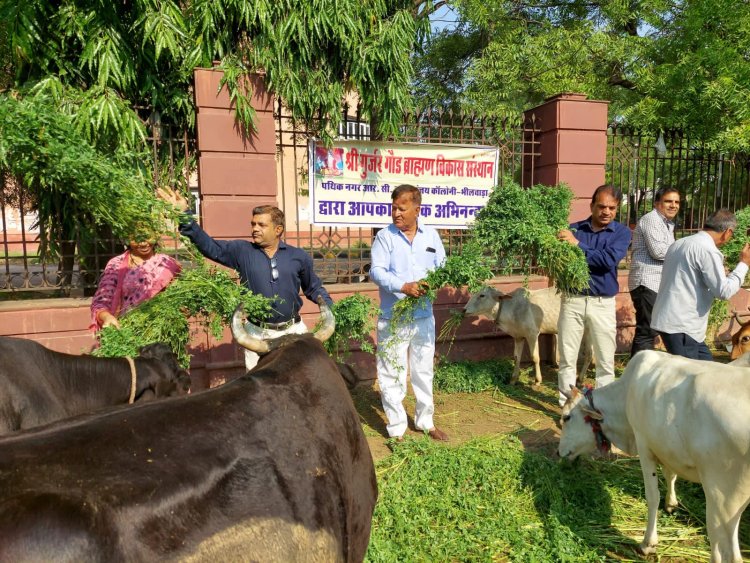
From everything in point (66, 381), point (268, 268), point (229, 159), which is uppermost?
point (229, 159)

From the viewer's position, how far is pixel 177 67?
6.40 metres

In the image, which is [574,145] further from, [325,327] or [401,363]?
[325,327]

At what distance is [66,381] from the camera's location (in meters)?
3.20

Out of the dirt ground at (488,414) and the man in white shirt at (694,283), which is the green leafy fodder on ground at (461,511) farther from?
the man in white shirt at (694,283)

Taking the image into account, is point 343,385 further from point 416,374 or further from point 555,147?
point 555,147

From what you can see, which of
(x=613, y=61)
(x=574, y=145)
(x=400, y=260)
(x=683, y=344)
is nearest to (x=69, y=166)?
(x=400, y=260)

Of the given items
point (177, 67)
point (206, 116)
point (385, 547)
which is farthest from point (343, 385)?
point (177, 67)

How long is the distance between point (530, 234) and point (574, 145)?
311cm

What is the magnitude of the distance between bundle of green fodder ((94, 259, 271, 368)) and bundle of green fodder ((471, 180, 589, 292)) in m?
1.96

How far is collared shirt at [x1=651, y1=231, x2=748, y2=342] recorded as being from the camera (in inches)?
161

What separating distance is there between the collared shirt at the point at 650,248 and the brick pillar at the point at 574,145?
1.48 m

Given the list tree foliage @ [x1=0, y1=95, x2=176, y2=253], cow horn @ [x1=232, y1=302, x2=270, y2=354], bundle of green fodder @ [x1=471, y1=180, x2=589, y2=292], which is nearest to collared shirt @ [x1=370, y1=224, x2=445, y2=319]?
bundle of green fodder @ [x1=471, y1=180, x2=589, y2=292]

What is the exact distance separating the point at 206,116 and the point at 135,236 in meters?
2.46

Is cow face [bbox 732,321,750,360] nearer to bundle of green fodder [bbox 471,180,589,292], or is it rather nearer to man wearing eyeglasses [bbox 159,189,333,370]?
bundle of green fodder [bbox 471,180,589,292]
